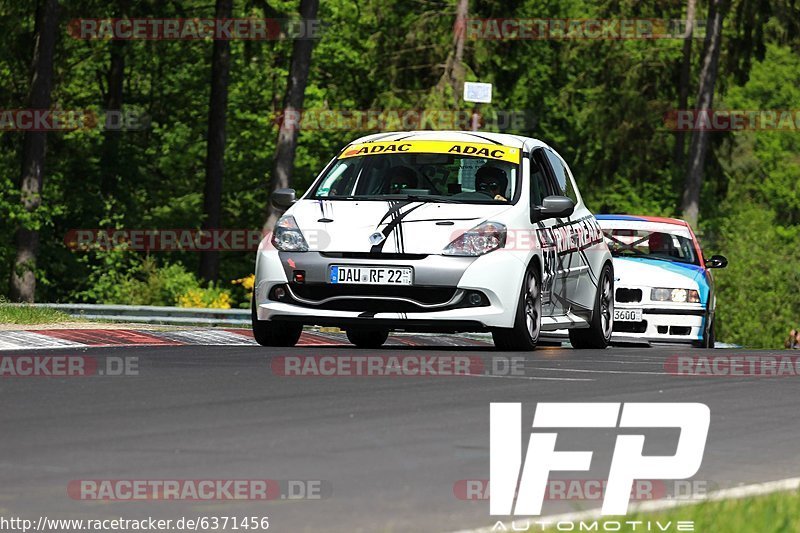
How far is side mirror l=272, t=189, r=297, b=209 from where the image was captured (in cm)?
1521

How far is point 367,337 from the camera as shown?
1692 centimetres

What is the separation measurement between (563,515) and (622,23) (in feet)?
162

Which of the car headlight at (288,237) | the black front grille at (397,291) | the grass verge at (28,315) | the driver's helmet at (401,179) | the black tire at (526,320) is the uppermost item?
the driver's helmet at (401,179)

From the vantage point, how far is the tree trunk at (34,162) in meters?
39.1

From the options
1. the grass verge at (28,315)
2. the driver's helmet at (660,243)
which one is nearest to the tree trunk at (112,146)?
the driver's helmet at (660,243)

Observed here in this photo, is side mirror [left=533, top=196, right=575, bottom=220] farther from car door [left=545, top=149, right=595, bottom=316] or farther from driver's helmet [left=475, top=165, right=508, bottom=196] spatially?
car door [left=545, top=149, right=595, bottom=316]

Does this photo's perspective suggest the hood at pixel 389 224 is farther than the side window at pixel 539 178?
No

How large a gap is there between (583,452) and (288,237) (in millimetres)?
6759

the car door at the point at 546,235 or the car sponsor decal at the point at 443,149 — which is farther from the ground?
the car sponsor decal at the point at 443,149

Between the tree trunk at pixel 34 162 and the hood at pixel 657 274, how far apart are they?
19294mm

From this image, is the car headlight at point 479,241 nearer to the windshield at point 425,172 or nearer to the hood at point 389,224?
the hood at point 389,224

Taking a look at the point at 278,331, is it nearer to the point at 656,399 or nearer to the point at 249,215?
the point at 656,399

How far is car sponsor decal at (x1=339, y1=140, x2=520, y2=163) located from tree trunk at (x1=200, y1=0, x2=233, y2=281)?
106 feet

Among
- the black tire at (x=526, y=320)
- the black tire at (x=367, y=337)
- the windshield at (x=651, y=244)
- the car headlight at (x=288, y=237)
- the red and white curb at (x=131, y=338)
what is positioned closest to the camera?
the car headlight at (x=288, y=237)
